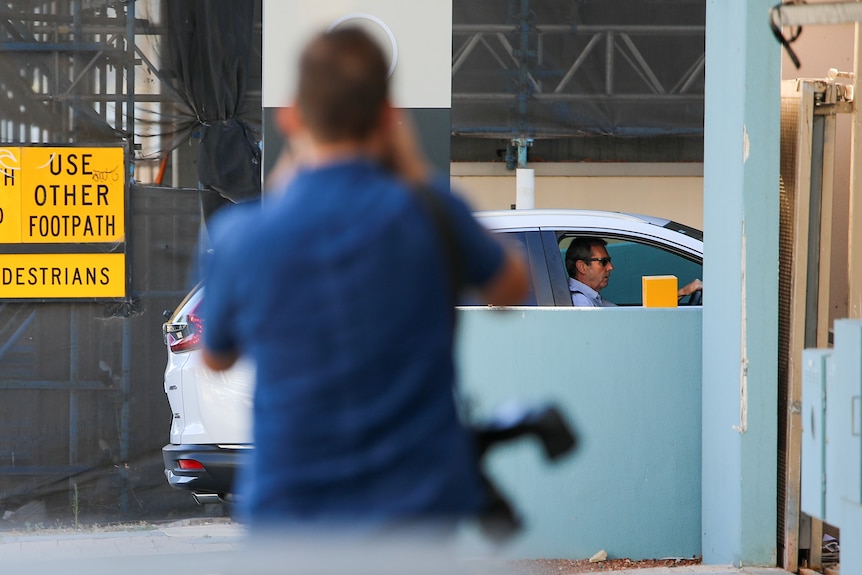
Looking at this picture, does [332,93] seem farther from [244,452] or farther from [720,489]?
[244,452]

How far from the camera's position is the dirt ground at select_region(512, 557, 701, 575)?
6309mm

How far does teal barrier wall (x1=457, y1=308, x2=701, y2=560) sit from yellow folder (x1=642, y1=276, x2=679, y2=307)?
0.37 feet

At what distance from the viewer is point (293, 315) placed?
7.23 feet

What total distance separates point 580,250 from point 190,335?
2233mm

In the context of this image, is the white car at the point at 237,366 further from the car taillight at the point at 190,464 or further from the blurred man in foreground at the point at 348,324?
the blurred man in foreground at the point at 348,324

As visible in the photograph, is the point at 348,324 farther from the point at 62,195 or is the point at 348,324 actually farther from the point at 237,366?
the point at 62,195

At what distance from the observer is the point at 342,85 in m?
2.28

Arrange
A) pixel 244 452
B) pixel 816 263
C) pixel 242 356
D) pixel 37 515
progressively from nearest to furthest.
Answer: pixel 242 356
pixel 816 263
pixel 244 452
pixel 37 515

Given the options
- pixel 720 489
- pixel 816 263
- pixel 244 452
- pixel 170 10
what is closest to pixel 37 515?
pixel 244 452

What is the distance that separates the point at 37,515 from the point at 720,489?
4.98 metres

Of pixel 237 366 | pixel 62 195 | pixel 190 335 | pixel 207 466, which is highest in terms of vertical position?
pixel 62 195

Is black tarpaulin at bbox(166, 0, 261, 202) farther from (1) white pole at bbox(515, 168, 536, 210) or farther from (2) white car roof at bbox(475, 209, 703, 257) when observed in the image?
(2) white car roof at bbox(475, 209, 703, 257)

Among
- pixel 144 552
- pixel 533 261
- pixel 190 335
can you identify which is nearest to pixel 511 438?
pixel 533 261

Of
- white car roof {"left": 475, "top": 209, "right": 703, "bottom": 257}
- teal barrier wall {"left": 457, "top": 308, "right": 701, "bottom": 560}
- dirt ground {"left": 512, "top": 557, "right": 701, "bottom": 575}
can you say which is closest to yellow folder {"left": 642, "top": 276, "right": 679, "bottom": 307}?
teal barrier wall {"left": 457, "top": 308, "right": 701, "bottom": 560}
